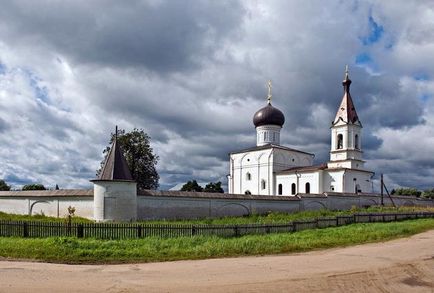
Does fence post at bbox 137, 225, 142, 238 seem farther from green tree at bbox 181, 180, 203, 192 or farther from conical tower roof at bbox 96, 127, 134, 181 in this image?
green tree at bbox 181, 180, 203, 192

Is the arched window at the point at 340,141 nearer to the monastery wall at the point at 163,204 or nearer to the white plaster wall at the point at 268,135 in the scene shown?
the white plaster wall at the point at 268,135

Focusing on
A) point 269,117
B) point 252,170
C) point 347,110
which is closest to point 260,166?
point 252,170

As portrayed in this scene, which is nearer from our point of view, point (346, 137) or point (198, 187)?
point (346, 137)

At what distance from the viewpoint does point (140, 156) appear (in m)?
45.2

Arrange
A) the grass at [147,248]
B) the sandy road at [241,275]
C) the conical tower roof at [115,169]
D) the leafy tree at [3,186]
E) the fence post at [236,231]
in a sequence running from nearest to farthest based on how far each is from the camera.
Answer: the sandy road at [241,275]
the grass at [147,248]
the fence post at [236,231]
the conical tower roof at [115,169]
the leafy tree at [3,186]

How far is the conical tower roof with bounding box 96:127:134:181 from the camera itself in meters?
24.9

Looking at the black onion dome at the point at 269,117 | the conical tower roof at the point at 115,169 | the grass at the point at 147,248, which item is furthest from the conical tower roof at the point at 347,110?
the grass at the point at 147,248

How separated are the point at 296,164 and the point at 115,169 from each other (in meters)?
31.7

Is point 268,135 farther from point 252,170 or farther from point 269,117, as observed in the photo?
point 252,170

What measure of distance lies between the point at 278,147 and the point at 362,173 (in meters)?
9.94

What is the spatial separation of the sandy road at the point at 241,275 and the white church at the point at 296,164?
113 feet

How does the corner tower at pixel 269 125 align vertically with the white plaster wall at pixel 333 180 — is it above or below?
above

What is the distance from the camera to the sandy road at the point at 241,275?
865 centimetres

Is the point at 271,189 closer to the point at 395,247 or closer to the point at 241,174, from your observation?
the point at 241,174
